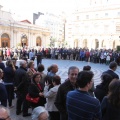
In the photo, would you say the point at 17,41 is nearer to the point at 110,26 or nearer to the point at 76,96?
the point at 110,26

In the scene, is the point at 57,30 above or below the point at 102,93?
above

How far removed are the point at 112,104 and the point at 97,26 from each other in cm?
5352

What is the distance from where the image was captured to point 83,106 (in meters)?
2.98

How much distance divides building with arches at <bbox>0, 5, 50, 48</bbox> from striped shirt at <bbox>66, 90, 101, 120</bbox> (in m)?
35.2

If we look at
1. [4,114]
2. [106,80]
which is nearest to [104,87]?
[106,80]

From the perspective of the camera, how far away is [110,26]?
53.5 metres

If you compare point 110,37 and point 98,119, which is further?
point 110,37

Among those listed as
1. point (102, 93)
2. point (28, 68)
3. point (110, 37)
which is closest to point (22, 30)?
point (110, 37)

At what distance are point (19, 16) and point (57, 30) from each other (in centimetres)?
1611

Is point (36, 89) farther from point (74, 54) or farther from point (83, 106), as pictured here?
point (74, 54)

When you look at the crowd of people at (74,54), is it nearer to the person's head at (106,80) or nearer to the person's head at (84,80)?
the person's head at (106,80)

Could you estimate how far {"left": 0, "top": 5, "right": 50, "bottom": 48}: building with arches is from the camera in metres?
37.7

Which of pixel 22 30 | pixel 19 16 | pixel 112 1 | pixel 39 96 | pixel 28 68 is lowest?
pixel 39 96

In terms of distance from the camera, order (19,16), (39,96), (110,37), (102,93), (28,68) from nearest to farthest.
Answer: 1. (102,93)
2. (39,96)
3. (28,68)
4. (110,37)
5. (19,16)
